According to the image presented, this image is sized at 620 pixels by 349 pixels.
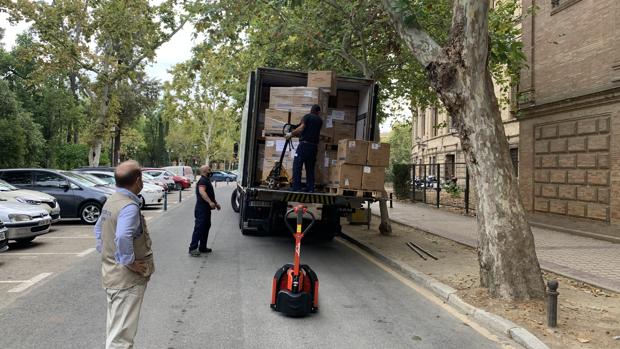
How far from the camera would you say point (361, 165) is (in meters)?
8.74

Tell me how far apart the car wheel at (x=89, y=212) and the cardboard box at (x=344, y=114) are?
25.8 ft

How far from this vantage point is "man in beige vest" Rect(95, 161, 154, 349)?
3436mm

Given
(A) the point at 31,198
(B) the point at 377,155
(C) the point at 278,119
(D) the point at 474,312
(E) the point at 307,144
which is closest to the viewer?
(D) the point at 474,312

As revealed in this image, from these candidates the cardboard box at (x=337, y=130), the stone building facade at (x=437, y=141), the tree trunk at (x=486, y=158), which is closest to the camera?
the tree trunk at (x=486, y=158)

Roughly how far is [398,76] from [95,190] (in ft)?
31.3

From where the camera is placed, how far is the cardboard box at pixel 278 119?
9.38 m

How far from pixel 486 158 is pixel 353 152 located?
274cm

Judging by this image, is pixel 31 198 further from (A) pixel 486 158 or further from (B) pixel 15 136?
(B) pixel 15 136

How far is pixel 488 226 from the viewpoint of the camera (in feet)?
20.9

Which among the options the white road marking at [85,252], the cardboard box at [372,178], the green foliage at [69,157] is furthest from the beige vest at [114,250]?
the green foliage at [69,157]

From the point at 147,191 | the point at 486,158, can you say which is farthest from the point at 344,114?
the point at 147,191

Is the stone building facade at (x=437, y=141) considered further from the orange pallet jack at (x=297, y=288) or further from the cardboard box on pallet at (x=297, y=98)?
the orange pallet jack at (x=297, y=288)

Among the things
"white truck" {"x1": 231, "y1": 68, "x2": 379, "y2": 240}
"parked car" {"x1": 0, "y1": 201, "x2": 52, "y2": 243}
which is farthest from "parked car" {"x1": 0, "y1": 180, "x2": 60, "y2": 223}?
"white truck" {"x1": 231, "y1": 68, "x2": 379, "y2": 240}

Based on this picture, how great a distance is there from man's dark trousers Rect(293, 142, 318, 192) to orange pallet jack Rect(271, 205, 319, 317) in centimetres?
310
